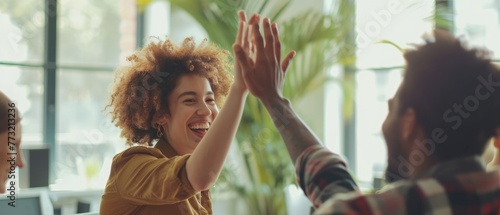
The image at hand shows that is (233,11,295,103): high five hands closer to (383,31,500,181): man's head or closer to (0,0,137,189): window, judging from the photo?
(383,31,500,181): man's head

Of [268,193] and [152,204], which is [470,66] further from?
[268,193]

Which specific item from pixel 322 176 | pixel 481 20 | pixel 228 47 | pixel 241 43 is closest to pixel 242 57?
pixel 241 43

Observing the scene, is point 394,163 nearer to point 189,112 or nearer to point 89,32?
point 189,112

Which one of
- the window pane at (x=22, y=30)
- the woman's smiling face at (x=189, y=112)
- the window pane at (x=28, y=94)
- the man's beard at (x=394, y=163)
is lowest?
the man's beard at (x=394, y=163)

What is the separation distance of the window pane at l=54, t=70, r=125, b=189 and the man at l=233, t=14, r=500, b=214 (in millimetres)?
3931

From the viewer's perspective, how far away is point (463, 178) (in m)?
0.91

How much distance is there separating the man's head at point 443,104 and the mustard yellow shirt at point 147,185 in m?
0.48

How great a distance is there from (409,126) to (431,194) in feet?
0.46

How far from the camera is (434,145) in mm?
978

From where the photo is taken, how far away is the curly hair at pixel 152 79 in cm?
162

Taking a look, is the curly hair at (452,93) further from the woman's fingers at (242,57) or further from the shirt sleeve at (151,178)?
the shirt sleeve at (151,178)

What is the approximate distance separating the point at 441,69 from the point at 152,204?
720mm

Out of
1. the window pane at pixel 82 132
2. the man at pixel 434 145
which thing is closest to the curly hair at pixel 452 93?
the man at pixel 434 145

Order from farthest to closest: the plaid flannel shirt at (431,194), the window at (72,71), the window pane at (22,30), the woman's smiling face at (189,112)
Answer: the window at (72,71) < the window pane at (22,30) < the woman's smiling face at (189,112) < the plaid flannel shirt at (431,194)
